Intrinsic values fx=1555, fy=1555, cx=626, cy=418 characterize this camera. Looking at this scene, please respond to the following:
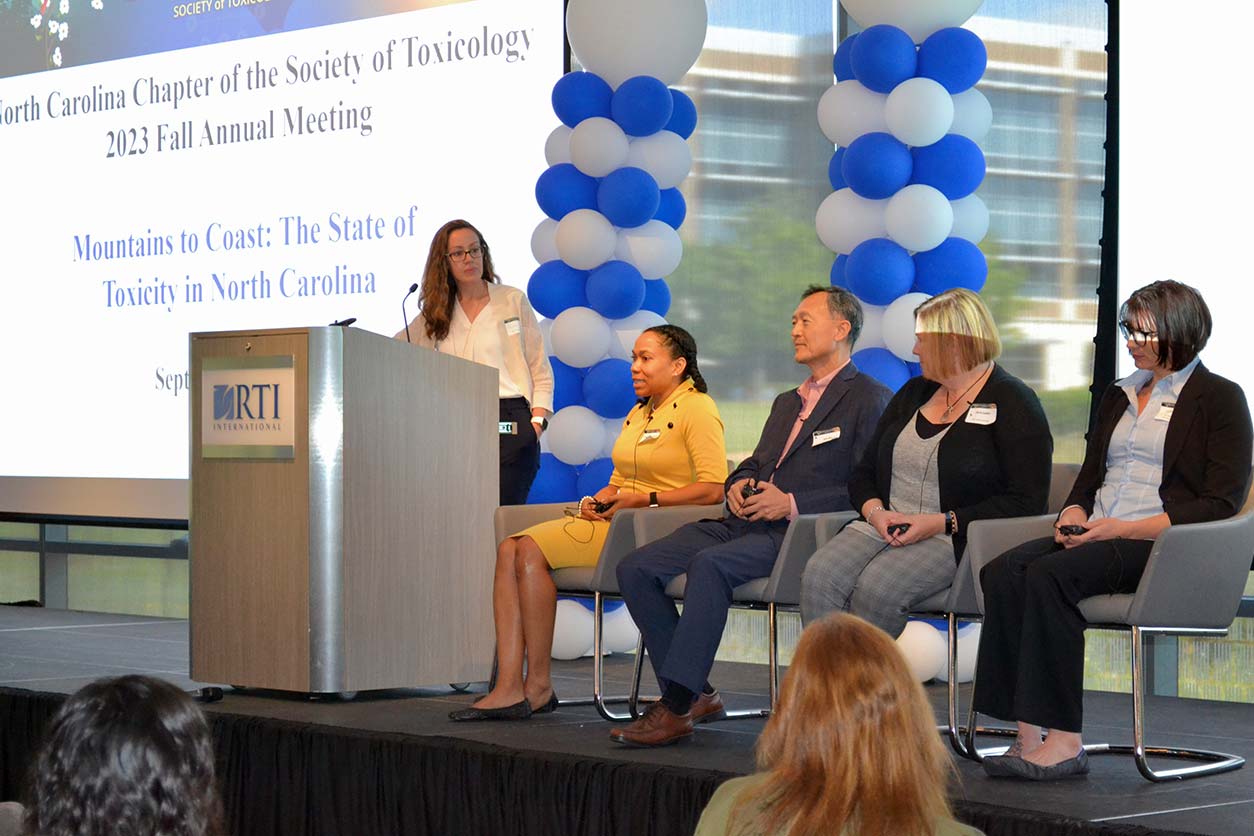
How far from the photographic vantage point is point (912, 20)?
4750 millimetres

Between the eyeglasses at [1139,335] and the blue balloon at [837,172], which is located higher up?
the blue balloon at [837,172]

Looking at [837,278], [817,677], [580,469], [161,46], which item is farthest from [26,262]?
[817,677]

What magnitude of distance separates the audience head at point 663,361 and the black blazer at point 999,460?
848 mm

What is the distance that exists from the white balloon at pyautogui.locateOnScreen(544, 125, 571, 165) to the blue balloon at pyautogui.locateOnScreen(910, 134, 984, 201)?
132cm

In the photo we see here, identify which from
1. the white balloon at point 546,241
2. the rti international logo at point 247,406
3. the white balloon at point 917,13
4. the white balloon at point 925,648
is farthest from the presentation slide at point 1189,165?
the rti international logo at point 247,406

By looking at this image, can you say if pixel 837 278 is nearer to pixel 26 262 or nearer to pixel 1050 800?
pixel 1050 800

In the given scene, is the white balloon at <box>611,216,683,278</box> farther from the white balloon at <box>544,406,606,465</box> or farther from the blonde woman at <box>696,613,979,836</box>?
the blonde woman at <box>696,613,979,836</box>

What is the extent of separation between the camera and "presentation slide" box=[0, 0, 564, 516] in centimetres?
632

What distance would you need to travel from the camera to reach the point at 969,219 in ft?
15.7

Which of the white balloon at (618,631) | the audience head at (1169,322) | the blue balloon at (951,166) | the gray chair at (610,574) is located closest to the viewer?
the audience head at (1169,322)

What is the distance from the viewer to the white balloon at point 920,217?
464 centimetres

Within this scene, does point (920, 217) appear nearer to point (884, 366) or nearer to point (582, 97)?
point (884, 366)

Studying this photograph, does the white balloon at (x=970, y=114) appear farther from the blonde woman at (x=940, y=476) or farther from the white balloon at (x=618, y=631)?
the white balloon at (x=618, y=631)

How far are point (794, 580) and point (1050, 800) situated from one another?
39.0 inches
